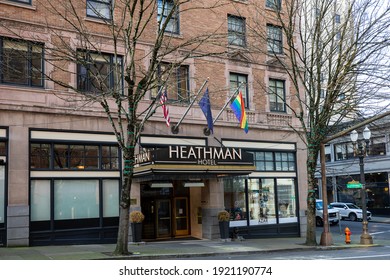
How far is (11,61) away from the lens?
55.6 feet

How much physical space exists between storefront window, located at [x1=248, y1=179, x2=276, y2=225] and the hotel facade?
5cm

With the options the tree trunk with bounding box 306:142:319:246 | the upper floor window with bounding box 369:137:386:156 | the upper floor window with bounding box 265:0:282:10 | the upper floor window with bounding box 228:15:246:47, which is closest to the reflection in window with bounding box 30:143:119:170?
the tree trunk with bounding box 306:142:319:246

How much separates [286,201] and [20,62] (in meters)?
15.3

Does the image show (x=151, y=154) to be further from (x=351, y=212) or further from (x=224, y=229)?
(x=351, y=212)

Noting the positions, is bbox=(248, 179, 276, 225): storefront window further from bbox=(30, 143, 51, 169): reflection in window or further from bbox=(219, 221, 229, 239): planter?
bbox=(30, 143, 51, 169): reflection in window

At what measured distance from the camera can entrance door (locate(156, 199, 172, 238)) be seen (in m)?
21.3

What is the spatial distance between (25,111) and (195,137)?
25.9 ft

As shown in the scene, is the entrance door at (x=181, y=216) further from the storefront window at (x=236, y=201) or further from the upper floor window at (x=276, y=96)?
the upper floor window at (x=276, y=96)

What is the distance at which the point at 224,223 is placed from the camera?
808 inches

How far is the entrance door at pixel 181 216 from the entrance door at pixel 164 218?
0.38 metres

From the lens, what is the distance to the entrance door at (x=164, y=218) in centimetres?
2127

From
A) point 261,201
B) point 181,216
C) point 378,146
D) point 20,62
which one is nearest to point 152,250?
point 181,216

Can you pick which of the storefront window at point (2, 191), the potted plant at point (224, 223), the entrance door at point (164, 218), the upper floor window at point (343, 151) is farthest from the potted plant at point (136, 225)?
the upper floor window at point (343, 151)

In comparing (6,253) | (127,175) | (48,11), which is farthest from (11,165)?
(48,11)
